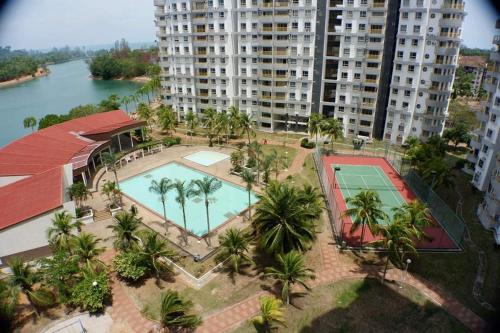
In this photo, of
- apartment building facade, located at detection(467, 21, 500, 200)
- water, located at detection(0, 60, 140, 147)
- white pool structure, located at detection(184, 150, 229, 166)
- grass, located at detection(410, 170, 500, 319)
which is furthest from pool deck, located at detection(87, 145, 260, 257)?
water, located at detection(0, 60, 140, 147)

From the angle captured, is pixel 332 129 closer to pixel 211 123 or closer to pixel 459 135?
pixel 211 123

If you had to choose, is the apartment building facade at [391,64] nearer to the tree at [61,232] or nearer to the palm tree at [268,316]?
the palm tree at [268,316]

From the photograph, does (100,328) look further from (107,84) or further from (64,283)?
(107,84)

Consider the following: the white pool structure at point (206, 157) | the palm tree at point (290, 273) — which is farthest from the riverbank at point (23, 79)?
the palm tree at point (290, 273)

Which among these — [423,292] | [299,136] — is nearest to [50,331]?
[423,292]

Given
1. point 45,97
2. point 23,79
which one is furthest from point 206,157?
point 23,79

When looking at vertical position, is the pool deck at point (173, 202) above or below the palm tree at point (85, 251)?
below

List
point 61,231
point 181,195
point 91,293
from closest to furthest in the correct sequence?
1. point 91,293
2. point 61,231
3. point 181,195
